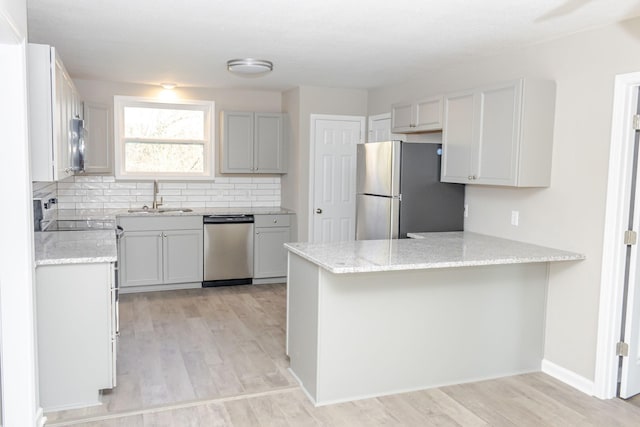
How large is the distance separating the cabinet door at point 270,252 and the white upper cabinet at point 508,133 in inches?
110

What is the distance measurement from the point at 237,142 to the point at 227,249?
128 centimetres

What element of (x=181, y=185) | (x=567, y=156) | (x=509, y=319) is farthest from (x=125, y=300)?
(x=567, y=156)

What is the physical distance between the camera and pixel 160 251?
5914 mm

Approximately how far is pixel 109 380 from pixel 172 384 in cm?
42

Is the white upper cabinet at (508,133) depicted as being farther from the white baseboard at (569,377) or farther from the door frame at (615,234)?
the white baseboard at (569,377)

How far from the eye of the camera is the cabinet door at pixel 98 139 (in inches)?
230

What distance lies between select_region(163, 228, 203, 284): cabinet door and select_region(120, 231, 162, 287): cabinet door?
85mm

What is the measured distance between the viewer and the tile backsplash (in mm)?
6016

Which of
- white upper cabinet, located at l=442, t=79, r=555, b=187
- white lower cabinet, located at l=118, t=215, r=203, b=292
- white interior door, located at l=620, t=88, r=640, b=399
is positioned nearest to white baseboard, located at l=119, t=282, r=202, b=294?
white lower cabinet, located at l=118, t=215, r=203, b=292

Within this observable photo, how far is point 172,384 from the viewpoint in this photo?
3.52 meters

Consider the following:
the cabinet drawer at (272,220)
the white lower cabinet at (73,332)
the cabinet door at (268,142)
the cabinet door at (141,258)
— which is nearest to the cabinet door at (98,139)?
the cabinet door at (141,258)

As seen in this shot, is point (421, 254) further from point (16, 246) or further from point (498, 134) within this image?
point (16, 246)

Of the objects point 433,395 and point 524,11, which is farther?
point 433,395

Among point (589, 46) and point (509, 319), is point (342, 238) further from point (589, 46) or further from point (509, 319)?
point (589, 46)
